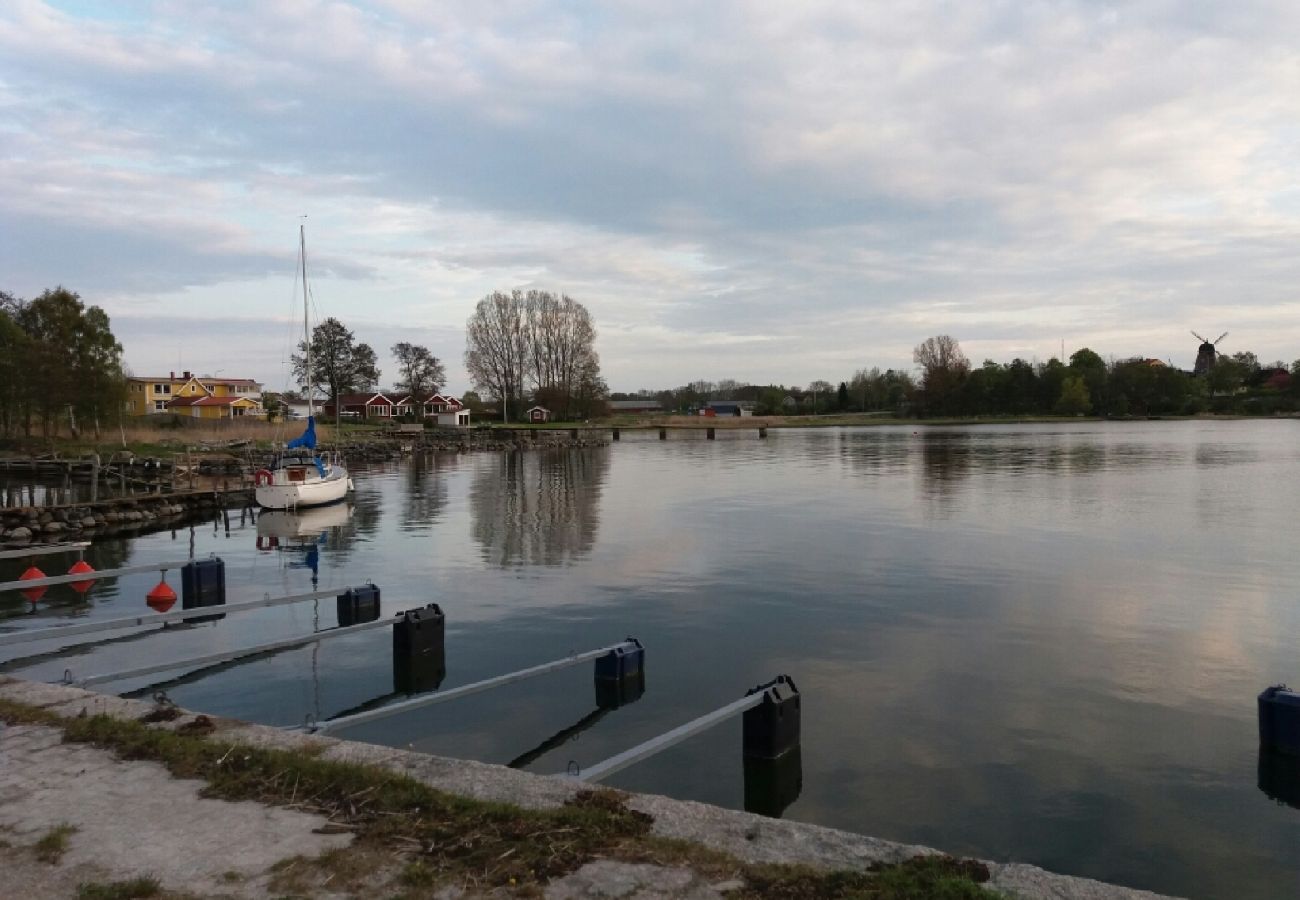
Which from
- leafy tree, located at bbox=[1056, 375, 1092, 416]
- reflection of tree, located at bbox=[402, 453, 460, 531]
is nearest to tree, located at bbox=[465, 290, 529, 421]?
reflection of tree, located at bbox=[402, 453, 460, 531]

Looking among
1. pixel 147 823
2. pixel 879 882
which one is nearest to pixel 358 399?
pixel 147 823

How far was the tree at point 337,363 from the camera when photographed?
107 meters

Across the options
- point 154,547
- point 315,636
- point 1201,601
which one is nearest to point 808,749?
point 315,636

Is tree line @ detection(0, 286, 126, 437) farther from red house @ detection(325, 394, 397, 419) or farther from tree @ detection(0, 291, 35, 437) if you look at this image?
red house @ detection(325, 394, 397, 419)

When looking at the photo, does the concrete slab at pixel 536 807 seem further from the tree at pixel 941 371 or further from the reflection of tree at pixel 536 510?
the tree at pixel 941 371

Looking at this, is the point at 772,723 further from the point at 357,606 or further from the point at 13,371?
the point at 13,371

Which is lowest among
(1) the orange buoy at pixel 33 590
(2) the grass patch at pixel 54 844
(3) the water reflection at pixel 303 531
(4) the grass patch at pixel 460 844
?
(3) the water reflection at pixel 303 531

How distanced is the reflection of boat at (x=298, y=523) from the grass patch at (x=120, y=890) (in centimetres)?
2195

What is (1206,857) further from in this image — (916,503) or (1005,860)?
(916,503)

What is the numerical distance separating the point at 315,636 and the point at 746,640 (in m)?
6.45

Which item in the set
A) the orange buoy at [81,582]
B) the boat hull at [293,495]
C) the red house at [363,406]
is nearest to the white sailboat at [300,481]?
the boat hull at [293,495]

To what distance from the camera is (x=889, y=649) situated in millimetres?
12977

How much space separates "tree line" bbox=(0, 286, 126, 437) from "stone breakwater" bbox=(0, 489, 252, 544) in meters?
25.8

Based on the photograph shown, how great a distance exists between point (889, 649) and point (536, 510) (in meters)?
21.0
